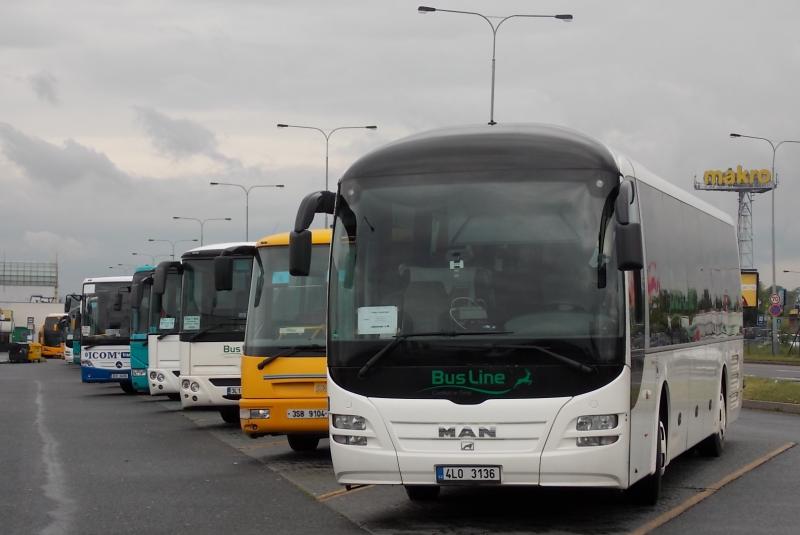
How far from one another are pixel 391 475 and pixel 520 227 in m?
2.09

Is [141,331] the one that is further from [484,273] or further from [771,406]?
[484,273]

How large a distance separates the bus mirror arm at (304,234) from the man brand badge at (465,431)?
5.53 feet

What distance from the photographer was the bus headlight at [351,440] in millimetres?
10688

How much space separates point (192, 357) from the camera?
22.0 m

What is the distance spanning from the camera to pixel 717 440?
1638 cm

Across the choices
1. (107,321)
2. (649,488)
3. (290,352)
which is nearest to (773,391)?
(290,352)

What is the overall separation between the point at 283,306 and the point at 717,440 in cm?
537

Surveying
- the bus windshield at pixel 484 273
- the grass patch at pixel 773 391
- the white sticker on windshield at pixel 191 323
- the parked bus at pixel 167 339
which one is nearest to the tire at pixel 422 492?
the bus windshield at pixel 484 273

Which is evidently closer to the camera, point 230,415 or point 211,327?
point 211,327

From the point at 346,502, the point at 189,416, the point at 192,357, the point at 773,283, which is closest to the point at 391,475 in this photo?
the point at 346,502

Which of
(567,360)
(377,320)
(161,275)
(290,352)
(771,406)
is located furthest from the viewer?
(771,406)

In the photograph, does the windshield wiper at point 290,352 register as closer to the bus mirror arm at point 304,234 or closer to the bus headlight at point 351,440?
the bus mirror arm at point 304,234

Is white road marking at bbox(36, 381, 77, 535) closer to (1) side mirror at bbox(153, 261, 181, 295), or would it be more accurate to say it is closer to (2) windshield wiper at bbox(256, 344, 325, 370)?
(2) windshield wiper at bbox(256, 344, 325, 370)

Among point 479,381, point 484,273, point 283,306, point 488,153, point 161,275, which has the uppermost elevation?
point 488,153
